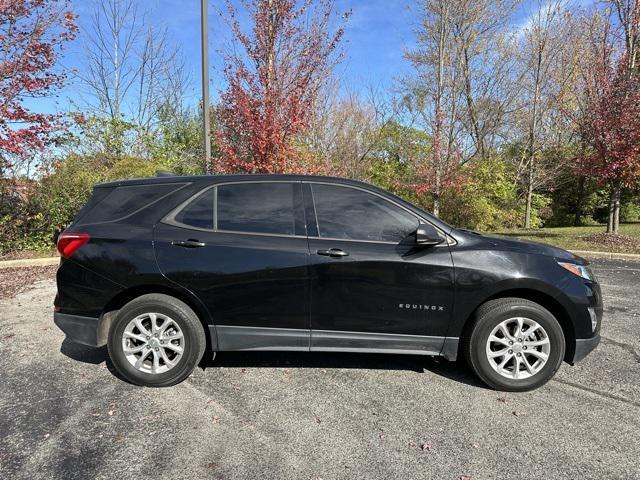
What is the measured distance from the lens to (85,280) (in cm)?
372

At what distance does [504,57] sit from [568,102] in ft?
12.7

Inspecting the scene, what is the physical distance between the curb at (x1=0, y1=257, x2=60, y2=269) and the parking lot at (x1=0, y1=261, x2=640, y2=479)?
498 cm

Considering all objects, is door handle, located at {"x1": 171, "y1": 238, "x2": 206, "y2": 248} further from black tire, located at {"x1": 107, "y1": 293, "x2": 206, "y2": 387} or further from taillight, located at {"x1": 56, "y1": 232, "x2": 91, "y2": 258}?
taillight, located at {"x1": 56, "y1": 232, "x2": 91, "y2": 258}

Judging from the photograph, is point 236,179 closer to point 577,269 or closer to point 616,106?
point 577,269

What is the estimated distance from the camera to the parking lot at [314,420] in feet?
8.85

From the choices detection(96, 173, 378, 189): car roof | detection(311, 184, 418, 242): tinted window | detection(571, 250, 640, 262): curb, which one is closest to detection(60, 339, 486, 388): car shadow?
detection(311, 184, 418, 242): tinted window

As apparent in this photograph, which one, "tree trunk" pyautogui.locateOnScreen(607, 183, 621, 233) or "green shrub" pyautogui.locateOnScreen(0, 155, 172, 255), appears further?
"tree trunk" pyautogui.locateOnScreen(607, 183, 621, 233)

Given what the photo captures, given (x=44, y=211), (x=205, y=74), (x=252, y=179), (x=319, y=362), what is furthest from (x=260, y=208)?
(x=44, y=211)

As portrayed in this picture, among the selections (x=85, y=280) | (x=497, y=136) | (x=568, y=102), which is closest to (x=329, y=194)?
(x=85, y=280)

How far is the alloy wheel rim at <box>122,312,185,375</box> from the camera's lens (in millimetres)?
3678

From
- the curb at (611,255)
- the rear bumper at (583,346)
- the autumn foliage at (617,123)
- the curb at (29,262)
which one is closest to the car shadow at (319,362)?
the rear bumper at (583,346)

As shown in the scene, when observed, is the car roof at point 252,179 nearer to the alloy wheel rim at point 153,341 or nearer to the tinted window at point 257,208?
the tinted window at point 257,208

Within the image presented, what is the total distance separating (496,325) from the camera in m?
3.61

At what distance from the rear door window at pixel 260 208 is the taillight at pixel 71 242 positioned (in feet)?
3.70
